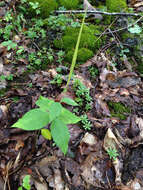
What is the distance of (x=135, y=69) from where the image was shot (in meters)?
3.02

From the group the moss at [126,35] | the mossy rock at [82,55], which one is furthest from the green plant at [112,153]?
the moss at [126,35]

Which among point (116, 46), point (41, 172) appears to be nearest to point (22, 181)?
point (41, 172)

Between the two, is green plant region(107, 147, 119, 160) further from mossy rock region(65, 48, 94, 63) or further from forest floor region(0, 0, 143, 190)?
mossy rock region(65, 48, 94, 63)

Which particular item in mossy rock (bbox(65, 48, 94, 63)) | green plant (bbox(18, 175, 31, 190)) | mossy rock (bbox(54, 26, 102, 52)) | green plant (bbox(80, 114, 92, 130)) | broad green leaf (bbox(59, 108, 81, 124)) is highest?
mossy rock (bbox(54, 26, 102, 52))

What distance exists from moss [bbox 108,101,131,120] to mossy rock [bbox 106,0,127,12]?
7.85 ft

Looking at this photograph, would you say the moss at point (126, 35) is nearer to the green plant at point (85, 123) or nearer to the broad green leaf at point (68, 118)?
the green plant at point (85, 123)

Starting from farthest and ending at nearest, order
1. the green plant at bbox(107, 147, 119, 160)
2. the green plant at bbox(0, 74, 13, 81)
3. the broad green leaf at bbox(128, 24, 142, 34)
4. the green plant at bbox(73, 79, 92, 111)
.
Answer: the broad green leaf at bbox(128, 24, 142, 34)
the green plant at bbox(0, 74, 13, 81)
the green plant at bbox(73, 79, 92, 111)
the green plant at bbox(107, 147, 119, 160)

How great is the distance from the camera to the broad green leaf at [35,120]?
55.5 inches

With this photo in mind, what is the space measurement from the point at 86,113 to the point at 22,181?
1093 mm

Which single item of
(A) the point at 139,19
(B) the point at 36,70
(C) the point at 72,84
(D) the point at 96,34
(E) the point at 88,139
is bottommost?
(E) the point at 88,139

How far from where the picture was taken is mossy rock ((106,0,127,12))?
148 inches

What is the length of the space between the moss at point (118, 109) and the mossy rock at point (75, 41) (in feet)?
4.01

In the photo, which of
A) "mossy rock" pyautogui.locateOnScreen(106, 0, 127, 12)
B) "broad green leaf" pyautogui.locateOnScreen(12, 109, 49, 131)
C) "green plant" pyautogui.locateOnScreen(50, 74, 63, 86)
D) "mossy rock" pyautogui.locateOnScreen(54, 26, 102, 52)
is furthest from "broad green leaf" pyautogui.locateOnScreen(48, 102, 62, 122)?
"mossy rock" pyautogui.locateOnScreen(106, 0, 127, 12)

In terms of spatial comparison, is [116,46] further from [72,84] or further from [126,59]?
[72,84]
